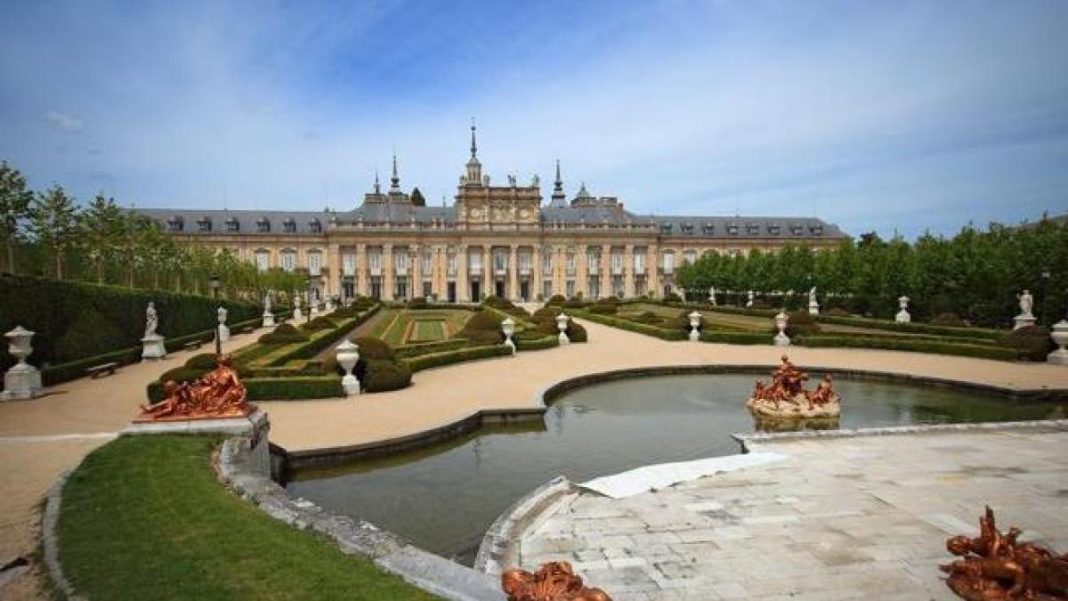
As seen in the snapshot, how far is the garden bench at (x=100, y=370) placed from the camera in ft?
65.9

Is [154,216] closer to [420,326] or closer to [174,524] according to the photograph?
[420,326]

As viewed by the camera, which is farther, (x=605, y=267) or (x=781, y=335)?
(x=605, y=267)

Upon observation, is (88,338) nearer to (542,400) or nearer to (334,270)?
(542,400)

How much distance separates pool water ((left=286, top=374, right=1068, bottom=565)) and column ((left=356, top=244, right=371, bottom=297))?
6367 cm

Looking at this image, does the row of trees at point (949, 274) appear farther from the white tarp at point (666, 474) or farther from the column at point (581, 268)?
the column at point (581, 268)

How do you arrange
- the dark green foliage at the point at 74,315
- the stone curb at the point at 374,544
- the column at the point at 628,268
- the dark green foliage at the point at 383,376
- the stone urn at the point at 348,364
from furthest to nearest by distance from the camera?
1. the column at the point at 628,268
2. the dark green foliage at the point at 74,315
3. the dark green foliage at the point at 383,376
4. the stone urn at the point at 348,364
5. the stone curb at the point at 374,544

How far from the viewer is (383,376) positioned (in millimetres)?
17297

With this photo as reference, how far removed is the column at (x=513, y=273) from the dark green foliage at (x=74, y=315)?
51.4 meters

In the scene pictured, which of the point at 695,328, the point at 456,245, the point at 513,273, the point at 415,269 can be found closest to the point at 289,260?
the point at 415,269

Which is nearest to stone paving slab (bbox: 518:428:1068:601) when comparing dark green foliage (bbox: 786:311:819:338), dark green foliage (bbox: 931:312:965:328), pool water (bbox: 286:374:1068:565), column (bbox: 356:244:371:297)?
pool water (bbox: 286:374:1068:565)

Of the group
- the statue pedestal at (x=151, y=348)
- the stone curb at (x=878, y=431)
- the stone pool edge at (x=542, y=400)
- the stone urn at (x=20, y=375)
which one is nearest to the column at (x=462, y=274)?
the statue pedestal at (x=151, y=348)

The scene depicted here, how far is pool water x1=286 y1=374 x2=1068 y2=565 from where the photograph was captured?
9.09m

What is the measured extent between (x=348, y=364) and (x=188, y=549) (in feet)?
37.9

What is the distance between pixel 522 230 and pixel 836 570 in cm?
7434
